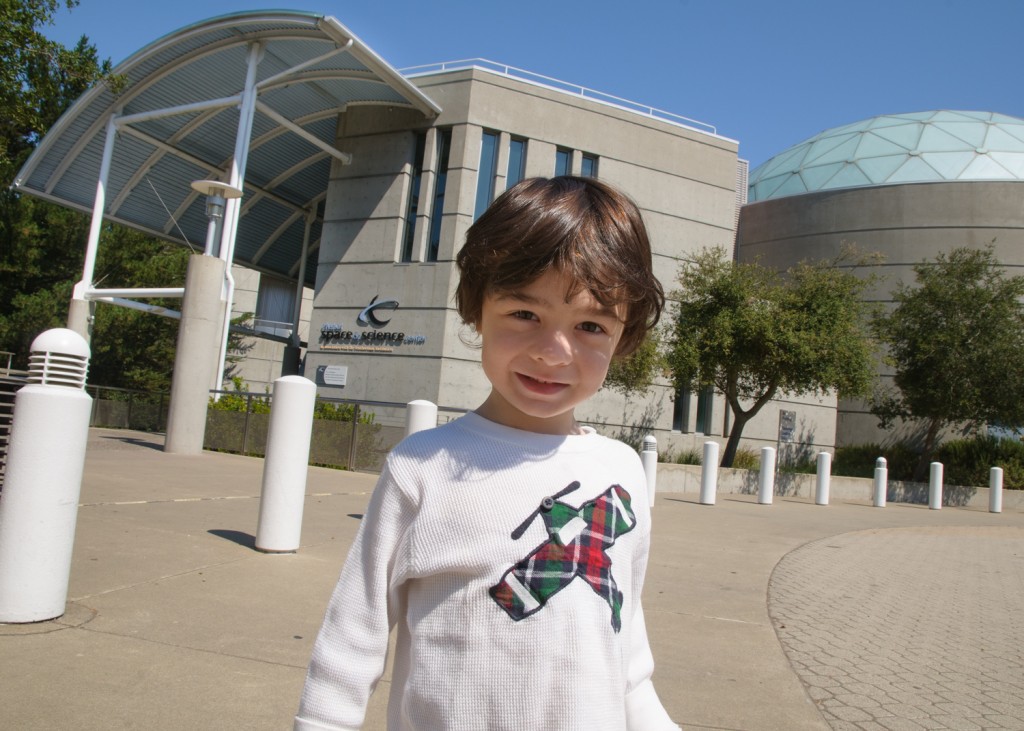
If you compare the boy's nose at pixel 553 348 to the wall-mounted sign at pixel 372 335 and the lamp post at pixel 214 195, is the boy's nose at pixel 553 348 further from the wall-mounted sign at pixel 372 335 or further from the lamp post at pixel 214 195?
the wall-mounted sign at pixel 372 335

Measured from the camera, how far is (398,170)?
2259 cm

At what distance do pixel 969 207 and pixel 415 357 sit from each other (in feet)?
78.7

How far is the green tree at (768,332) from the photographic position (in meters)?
19.5

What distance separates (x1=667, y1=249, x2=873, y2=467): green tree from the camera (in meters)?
19.5

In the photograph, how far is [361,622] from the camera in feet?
4.48

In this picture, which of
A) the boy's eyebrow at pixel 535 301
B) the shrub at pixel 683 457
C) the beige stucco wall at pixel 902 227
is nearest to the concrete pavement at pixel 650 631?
the boy's eyebrow at pixel 535 301

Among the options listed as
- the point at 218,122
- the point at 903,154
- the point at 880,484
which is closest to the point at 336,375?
the point at 218,122

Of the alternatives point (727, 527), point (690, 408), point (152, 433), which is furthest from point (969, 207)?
point (152, 433)

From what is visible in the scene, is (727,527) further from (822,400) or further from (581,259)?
(822,400)

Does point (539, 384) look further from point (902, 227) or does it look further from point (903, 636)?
point (902, 227)

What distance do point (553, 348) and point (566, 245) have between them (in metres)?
0.20

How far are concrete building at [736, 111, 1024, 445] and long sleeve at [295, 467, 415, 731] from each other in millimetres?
32590

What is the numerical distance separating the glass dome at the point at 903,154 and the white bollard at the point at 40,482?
1380 inches

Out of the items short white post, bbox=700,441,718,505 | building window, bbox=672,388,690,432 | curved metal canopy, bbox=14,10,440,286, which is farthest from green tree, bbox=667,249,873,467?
curved metal canopy, bbox=14,10,440,286
